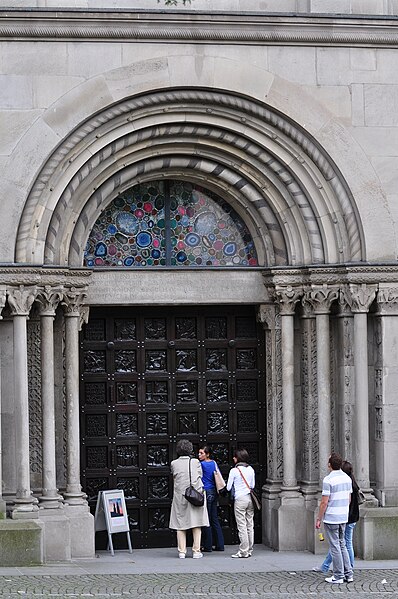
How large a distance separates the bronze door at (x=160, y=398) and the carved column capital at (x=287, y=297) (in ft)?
2.31

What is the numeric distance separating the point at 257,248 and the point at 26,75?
12.1 ft

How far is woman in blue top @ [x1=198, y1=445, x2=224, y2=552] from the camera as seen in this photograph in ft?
62.7

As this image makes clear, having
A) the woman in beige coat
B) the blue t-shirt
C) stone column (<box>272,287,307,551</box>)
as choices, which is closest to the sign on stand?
the woman in beige coat

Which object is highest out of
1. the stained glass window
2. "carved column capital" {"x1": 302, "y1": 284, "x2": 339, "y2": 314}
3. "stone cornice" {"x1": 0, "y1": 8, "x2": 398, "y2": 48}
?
"stone cornice" {"x1": 0, "y1": 8, "x2": 398, "y2": 48}

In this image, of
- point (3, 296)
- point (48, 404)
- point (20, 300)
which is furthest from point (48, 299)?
point (48, 404)

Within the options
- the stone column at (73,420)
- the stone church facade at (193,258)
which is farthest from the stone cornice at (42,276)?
the stone column at (73,420)

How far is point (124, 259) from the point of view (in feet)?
63.5

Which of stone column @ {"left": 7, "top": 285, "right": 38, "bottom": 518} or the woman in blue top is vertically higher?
stone column @ {"left": 7, "top": 285, "right": 38, "bottom": 518}

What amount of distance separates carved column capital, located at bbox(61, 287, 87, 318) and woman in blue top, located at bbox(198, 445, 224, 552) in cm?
233

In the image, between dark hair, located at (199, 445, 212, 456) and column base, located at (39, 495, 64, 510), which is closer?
column base, located at (39, 495, 64, 510)

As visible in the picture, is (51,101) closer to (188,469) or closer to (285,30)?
(285,30)

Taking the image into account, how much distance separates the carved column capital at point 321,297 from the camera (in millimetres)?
18984

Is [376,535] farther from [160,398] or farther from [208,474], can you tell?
[160,398]

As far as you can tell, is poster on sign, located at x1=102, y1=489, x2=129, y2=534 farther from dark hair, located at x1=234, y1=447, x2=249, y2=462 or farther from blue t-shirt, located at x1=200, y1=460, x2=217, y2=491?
dark hair, located at x1=234, y1=447, x2=249, y2=462
